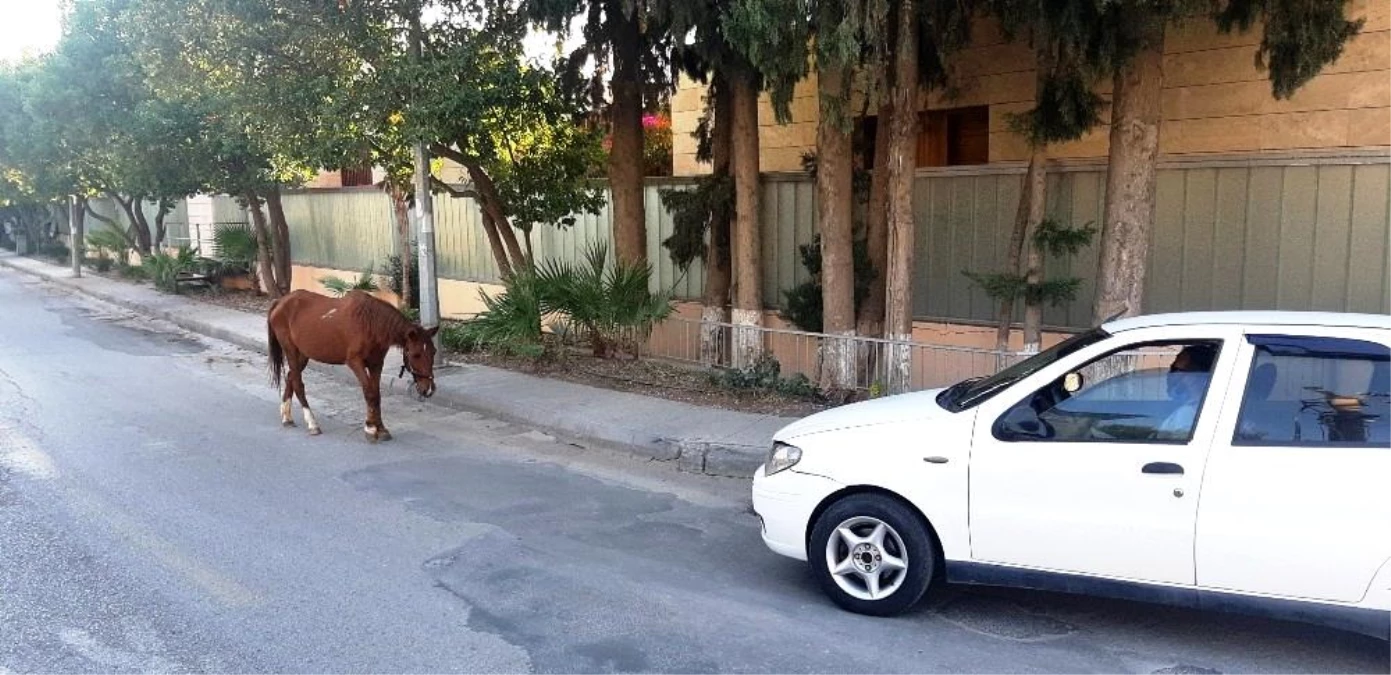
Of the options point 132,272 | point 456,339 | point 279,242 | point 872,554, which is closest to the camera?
point 872,554

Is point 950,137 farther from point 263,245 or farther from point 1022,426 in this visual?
point 263,245

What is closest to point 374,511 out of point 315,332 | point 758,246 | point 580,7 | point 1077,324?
point 315,332

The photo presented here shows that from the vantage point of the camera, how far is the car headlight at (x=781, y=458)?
5.56 meters

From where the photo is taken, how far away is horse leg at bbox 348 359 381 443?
9.59 metres

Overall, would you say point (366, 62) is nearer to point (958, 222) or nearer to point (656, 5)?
point (656, 5)

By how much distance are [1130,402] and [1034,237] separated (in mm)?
5436

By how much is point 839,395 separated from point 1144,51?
4.34 metres

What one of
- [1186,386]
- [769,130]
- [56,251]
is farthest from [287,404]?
[56,251]

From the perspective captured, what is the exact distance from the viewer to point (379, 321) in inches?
380

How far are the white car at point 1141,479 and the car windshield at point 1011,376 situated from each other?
0.07 feet

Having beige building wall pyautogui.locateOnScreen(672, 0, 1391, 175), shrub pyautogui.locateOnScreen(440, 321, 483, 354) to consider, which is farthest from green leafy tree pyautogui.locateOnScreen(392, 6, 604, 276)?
beige building wall pyautogui.locateOnScreen(672, 0, 1391, 175)

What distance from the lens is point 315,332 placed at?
985 cm

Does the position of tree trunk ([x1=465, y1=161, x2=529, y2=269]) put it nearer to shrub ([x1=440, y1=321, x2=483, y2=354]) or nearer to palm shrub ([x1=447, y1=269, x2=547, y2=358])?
shrub ([x1=440, y1=321, x2=483, y2=354])

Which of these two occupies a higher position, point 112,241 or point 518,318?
point 112,241
